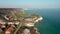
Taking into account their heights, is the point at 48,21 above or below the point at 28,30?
above

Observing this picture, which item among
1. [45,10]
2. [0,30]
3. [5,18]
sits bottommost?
[0,30]

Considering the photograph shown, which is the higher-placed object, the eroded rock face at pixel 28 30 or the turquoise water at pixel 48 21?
the turquoise water at pixel 48 21

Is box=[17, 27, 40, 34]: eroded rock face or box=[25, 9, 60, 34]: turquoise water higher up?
box=[25, 9, 60, 34]: turquoise water

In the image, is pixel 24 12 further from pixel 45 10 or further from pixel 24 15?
pixel 45 10

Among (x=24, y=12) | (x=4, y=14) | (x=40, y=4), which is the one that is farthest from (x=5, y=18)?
(x=40, y=4)

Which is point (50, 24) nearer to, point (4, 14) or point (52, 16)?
point (52, 16)

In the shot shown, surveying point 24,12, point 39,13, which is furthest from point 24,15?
point 39,13

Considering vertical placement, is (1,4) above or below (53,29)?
above
